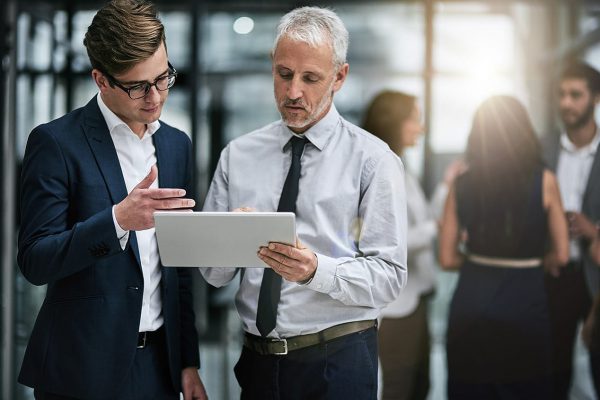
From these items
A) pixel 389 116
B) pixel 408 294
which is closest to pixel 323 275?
pixel 408 294

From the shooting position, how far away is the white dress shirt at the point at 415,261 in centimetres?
394

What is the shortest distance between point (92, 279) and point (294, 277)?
0.53 metres

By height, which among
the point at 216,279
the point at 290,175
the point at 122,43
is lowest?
the point at 216,279

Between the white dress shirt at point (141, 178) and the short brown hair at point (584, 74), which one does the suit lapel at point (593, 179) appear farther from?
the white dress shirt at point (141, 178)

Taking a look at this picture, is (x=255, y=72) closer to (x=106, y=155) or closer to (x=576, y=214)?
(x=576, y=214)

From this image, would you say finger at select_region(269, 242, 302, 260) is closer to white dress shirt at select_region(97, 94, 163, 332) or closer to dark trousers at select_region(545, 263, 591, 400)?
white dress shirt at select_region(97, 94, 163, 332)

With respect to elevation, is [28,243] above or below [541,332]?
above

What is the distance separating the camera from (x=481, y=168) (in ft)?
11.9

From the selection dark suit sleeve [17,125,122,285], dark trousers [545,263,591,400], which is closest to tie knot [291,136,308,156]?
dark suit sleeve [17,125,122,285]

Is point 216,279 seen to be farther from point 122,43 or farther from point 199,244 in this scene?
point 122,43

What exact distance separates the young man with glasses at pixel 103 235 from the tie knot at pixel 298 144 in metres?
0.38

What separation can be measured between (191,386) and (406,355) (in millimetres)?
2164

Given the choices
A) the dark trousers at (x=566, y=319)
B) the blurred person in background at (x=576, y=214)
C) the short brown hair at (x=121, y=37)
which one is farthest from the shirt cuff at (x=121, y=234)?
the dark trousers at (x=566, y=319)

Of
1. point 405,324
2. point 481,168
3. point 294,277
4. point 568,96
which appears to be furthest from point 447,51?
point 294,277
